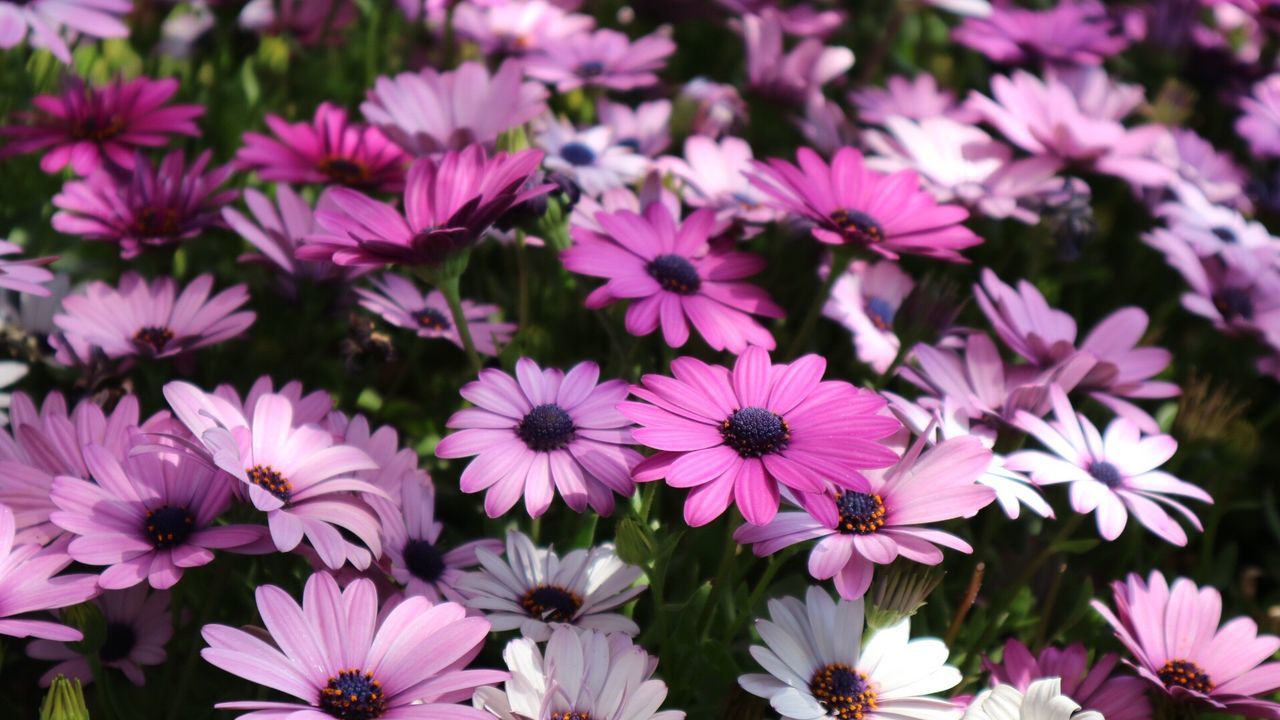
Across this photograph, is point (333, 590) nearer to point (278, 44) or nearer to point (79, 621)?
point (79, 621)

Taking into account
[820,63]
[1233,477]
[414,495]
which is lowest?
[1233,477]

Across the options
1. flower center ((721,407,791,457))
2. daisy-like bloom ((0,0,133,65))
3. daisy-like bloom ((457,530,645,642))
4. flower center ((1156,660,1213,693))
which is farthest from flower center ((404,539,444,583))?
daisy-like bloom ((0,0,133,65))

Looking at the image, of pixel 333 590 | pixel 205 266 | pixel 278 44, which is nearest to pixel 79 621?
pixel 333 590

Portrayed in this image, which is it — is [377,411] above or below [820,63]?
below

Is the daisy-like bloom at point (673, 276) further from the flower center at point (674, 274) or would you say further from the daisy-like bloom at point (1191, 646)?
the daisy-like bloom at point (1191, 646)

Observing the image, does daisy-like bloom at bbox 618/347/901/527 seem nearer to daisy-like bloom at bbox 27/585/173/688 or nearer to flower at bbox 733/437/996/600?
flower at bbox 733/437/996/600
